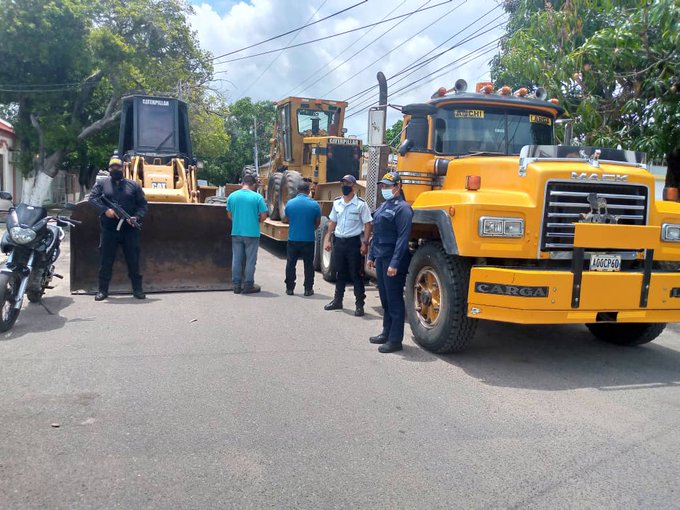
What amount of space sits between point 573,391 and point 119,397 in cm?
375

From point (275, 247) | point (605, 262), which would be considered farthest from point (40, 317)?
point (275, 247)

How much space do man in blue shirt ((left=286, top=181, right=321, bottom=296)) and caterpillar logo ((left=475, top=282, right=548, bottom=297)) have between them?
4.34 metres

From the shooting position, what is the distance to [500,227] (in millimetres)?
5457

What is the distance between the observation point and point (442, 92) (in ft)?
24.2

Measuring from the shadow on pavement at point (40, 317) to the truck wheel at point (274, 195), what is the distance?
238 inches

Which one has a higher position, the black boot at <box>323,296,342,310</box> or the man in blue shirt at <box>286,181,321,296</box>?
the man in blue shirt at <box>286,181,321,296</box>

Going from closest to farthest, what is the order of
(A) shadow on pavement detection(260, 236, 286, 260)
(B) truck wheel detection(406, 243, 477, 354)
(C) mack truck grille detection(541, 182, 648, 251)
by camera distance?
(C) mack truck grille detection(541, 182, 648, 251) → (B) truck wheel detection(406, 243, 477, 354) → (A) shadow on pavement detection(260, 236, 286, 260)

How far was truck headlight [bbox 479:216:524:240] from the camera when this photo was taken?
5.44 meters

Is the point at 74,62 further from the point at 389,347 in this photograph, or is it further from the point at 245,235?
the point at 389,347

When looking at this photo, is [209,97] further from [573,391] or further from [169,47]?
[573,391]

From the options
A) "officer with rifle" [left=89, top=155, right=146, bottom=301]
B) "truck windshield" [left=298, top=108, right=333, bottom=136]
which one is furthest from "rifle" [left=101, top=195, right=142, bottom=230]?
"truck windshield" [left=298, top=108, right=333, bottom=136]

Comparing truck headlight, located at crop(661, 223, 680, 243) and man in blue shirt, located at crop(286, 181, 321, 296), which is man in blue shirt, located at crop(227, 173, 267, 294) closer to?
man in blue shirt, located at crop(286, 181, 321, 296)

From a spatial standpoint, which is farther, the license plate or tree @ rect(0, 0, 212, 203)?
tree @ rect(0, 0, 212, 203)

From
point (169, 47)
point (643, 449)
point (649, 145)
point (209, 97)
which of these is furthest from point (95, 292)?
point (209, 97)
